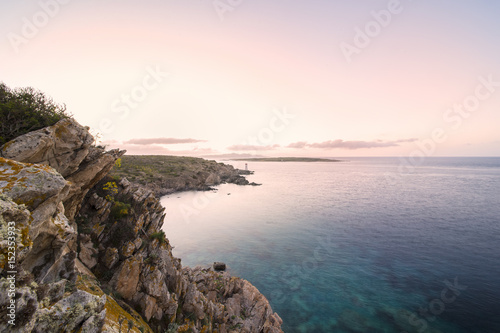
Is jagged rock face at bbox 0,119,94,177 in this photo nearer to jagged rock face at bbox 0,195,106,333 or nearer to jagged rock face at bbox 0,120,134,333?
jagged rock face at bbox 0,120,134,333

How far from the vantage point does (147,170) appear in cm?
8788

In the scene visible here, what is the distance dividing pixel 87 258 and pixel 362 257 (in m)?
37.0

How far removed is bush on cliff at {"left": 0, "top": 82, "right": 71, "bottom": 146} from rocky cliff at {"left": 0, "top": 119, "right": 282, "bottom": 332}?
5.15 ft

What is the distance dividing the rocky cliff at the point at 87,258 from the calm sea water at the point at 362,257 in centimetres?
790

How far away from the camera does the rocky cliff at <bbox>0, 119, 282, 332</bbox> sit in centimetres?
587

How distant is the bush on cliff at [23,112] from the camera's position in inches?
420

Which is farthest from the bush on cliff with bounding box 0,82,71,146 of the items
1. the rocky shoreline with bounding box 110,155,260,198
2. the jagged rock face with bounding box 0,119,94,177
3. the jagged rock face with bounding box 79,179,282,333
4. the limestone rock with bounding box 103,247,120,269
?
the rocky shoreline with bounding box 110,155,260,198

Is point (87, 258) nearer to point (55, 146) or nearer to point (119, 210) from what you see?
point (119, 210)

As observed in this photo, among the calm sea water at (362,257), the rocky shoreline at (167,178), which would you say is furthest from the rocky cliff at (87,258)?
the rocky shoreline at (167,178)

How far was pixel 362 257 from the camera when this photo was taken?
1356 inches

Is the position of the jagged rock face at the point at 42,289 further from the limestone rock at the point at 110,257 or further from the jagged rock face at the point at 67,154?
the limestone rock at the point at 110,257

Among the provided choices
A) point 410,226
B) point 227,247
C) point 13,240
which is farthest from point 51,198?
point 410,226

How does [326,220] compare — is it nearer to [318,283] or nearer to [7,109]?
[318,283]

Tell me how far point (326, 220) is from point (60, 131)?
5333 centimetres
